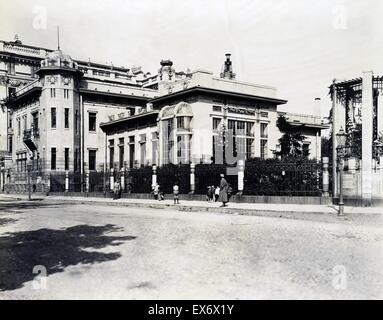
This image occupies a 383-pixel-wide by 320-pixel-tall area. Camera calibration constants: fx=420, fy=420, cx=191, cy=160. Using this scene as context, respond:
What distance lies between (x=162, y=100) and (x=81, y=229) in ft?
72.2

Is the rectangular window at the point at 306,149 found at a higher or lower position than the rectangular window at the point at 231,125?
lower

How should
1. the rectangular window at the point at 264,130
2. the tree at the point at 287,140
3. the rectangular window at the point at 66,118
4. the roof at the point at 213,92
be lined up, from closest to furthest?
the roof at the point at 213,92 → the rectangular window at the point at 264,130 → the tree at the point at 287,140 → the rectangular window at the point at 66,118

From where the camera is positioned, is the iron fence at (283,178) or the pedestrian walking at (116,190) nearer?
the iron fence at (283,178)

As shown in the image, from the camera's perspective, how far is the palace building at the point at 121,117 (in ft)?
98.3

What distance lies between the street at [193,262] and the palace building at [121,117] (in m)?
19.2

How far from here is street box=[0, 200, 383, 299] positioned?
17.5 ft

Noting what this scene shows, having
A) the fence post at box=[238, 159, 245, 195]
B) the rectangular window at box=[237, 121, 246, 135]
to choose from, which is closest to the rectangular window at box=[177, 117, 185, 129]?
the rectangular window at box=[237, 121, 246, 135]

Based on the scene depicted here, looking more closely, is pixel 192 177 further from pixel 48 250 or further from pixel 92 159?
pixel 92 159

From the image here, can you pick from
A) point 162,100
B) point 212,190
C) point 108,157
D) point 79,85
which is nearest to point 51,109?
point 79,85

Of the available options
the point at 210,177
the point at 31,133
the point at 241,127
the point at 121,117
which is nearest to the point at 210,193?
the point at 210,177

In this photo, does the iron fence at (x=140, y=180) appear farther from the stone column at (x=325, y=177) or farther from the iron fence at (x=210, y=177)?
the stone column at (x=325, y=177)

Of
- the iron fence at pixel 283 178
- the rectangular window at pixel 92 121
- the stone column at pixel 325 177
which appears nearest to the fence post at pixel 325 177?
the stone column at pixel 325 177

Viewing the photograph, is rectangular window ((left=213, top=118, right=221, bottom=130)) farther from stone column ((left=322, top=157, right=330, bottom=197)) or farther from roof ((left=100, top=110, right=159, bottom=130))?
stone column ((left=322, top=157, right=330, bottom=197))
